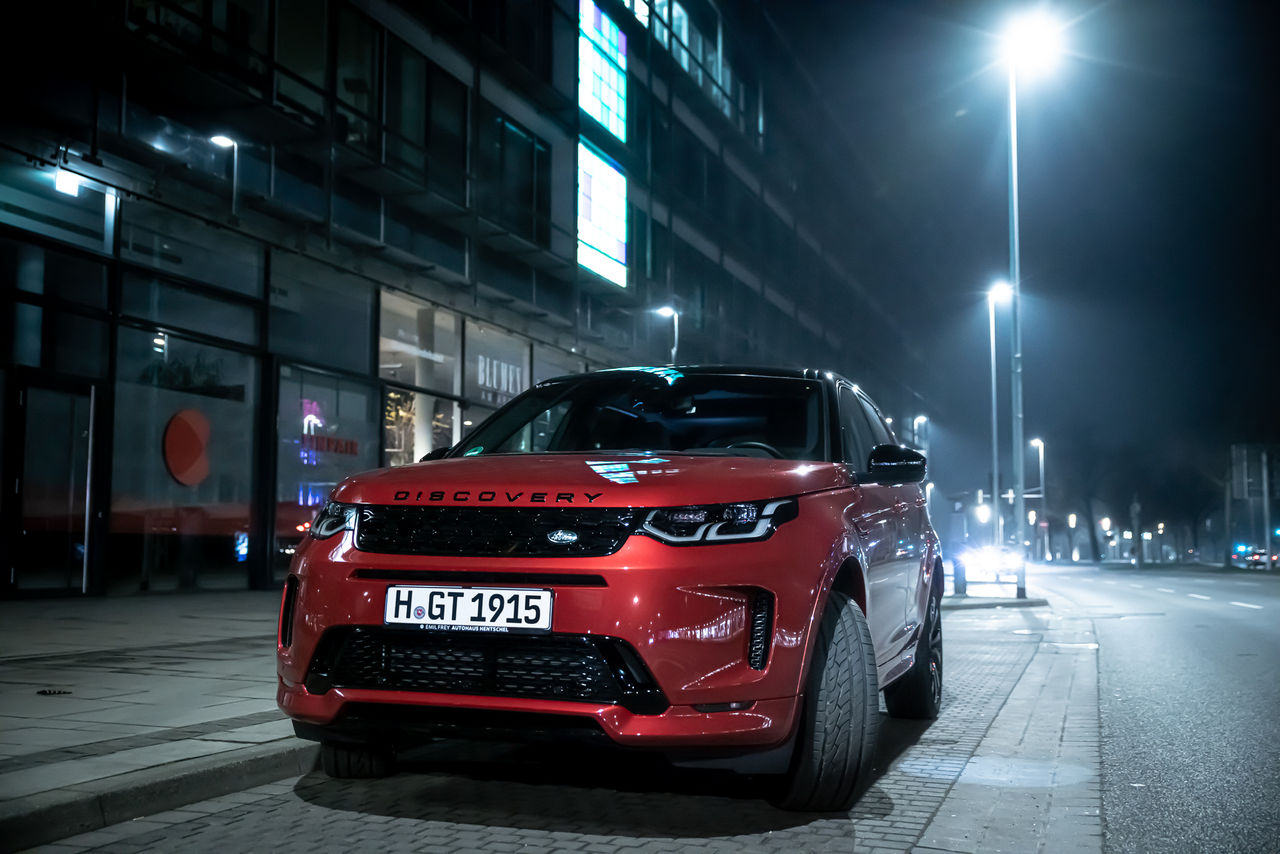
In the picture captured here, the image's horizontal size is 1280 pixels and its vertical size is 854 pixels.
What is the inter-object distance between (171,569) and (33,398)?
118 inches

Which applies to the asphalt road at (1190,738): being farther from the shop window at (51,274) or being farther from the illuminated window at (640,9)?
the illuminated window at (640,9)

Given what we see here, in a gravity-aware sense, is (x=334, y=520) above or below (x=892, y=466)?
below

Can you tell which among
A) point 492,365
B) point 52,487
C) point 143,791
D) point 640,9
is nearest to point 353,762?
point 143,791

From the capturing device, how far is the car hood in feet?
12.9

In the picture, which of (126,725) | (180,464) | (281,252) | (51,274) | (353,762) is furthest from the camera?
(281,252)

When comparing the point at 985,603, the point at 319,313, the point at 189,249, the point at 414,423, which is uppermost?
the point at 189,249

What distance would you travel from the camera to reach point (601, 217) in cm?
2744

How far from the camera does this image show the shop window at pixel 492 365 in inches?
892

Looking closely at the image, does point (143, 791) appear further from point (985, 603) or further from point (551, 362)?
point (551, 362)

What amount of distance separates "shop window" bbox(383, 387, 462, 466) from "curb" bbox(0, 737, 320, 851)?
1513cm

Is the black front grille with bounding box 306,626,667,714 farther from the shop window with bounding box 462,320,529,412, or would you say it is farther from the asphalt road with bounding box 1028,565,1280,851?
the shop window with bounding box 462,320,529,412

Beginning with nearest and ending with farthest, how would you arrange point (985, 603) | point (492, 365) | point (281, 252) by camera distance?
point (281, 252) < point (985, 603) < point (492, 365)

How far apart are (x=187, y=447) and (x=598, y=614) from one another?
524 inches

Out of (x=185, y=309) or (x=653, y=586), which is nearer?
(x=653, y=586)
